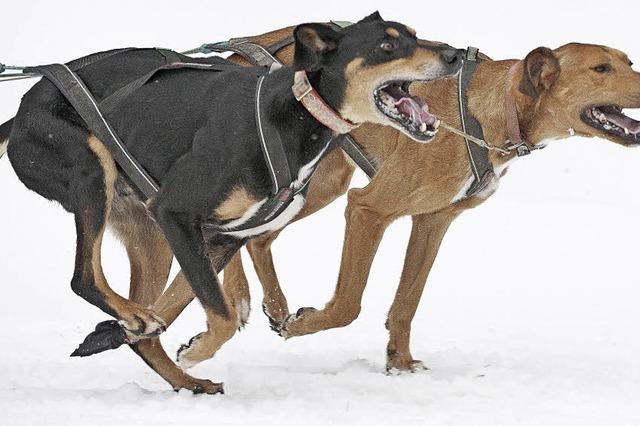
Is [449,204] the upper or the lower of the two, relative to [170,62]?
lower

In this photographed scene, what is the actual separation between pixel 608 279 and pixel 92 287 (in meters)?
4.44

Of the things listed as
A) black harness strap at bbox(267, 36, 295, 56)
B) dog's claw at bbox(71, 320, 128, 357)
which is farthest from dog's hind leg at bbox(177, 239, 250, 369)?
black harness strap at bbox(267, 36, 295, 56)

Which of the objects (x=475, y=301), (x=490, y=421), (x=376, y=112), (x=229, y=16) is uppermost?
(x=229, y=16)

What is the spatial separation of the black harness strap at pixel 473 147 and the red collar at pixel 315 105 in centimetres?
103

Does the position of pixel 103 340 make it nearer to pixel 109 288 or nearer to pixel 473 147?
pixel 109 288

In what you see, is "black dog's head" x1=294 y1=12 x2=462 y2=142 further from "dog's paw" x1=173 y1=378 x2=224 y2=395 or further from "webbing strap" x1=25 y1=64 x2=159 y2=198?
"dog's paw" x1=173 y1=378 x2=224 y2=395

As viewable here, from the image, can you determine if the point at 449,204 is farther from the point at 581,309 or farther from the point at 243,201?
the point at 581,309

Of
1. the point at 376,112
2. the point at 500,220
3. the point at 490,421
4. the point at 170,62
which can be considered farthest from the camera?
the point at 500,220

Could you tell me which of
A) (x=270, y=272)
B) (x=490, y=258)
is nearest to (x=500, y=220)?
(x=490, y=258)

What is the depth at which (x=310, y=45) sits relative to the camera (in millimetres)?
4500

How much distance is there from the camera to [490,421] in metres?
4.25

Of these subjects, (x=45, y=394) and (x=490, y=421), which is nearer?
(x=490, y=421)

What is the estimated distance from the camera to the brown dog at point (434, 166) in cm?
529

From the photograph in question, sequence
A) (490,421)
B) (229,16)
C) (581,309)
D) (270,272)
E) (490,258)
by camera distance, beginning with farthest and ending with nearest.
Result: (229,16), (490,258), (581,309), (270,272), (490,421)
